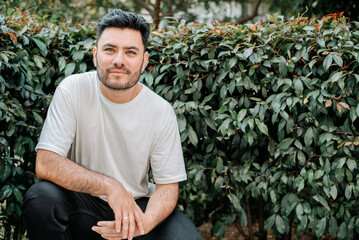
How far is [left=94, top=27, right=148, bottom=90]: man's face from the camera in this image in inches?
85.9

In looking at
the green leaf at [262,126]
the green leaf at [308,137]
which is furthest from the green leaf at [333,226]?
the green leaf at [262,126]

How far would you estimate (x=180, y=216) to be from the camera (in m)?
2.23

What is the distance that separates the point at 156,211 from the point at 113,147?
1.49 ft

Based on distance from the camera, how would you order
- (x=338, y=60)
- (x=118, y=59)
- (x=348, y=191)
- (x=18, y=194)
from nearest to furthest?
(x=118, y=59), (x=338, y=60), (x=348, y=191), (x=18, y=194)

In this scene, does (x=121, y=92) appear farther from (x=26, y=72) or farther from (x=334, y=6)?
(x=334, y=6)

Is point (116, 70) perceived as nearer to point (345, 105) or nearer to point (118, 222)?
point (118, 222)

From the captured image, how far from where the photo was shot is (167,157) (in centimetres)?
227

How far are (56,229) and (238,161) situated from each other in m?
1.34

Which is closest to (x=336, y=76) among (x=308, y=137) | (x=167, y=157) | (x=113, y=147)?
(x=308, y=137)

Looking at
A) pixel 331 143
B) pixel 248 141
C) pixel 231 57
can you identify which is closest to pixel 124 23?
pixel 231 57

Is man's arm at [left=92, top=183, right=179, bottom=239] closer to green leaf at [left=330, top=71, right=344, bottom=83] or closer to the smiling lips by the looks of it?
the smiling lips

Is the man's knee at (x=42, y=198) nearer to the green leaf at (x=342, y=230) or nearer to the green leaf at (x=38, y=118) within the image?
the green leaf at (x=38, y=118)

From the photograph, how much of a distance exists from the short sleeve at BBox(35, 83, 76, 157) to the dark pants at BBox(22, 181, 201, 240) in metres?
0.20

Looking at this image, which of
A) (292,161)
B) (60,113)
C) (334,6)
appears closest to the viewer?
(60,113)
